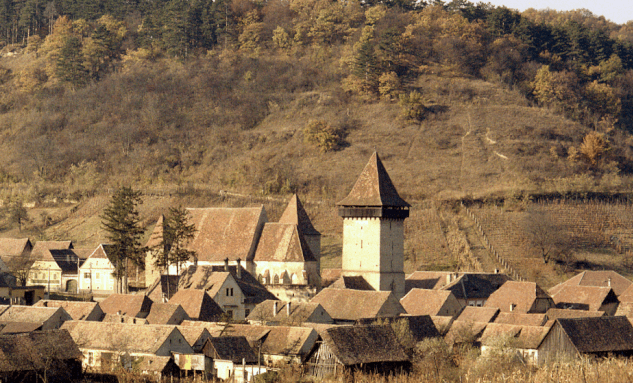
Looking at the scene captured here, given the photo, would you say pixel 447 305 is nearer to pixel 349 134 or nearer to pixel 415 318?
pixel 415 318

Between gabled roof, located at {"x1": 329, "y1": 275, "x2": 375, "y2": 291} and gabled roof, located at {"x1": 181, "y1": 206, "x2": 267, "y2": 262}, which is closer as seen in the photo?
gabled roof, located at {"x1": 329, "y1": 275, "x2": 375, "y2": 291}

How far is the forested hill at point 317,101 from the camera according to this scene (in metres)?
95.8

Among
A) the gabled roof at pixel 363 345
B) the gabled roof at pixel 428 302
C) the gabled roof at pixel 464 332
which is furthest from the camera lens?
the gabled roof at pixel 428 302

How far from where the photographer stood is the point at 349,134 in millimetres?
103250

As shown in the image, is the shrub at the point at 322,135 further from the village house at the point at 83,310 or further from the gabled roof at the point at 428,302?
the village house at the point at 83,310

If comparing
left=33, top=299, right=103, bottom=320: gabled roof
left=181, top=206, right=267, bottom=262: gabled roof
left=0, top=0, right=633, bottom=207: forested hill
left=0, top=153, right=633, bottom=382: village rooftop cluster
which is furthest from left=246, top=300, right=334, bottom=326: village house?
left=0, top=0, right=633, bottom=207: forested hill

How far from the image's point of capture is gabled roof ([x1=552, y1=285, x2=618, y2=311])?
198ft

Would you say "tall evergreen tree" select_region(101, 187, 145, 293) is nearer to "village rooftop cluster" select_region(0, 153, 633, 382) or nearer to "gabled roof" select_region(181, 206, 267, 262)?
"village rooftop cluster" select_region(0, 153, 633, 382)

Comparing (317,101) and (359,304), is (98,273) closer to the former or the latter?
(359,304)

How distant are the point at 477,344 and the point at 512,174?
42.8m

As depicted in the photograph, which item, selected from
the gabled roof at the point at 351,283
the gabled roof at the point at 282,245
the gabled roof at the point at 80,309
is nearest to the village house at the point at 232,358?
the gabled roof at the point at 80,309

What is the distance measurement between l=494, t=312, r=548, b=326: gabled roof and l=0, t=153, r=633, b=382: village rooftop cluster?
105 millimetres

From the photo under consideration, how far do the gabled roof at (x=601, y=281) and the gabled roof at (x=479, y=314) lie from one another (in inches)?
400

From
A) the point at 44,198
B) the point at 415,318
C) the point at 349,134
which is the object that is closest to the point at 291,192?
the point at 349,134
